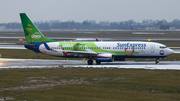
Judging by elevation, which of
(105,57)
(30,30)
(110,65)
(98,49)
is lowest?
(110,65)

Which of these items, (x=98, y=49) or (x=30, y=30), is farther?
(x=30, y=30)

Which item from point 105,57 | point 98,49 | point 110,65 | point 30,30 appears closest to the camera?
point 110,65

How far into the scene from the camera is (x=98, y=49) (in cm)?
5119

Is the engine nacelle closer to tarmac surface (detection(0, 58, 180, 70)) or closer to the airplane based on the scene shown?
the airplane

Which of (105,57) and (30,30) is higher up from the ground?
(30,30)

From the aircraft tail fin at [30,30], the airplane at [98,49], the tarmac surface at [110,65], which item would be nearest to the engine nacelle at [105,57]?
the airplane at [98,49]

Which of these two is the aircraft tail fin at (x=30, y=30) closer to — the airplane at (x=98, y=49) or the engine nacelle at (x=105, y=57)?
the airplane at (x=98, y=49)

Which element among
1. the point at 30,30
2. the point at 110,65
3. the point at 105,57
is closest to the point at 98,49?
the point at 105,57

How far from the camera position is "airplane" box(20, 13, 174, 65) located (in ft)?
163

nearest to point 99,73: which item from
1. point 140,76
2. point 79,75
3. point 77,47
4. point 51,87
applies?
point 79,75

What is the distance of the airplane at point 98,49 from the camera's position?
49784 millimetres

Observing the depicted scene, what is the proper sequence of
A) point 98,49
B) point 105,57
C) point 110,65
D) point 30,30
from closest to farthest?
1. point 110,65
2. point 105,57
3. point 98,49
4. point 30,30

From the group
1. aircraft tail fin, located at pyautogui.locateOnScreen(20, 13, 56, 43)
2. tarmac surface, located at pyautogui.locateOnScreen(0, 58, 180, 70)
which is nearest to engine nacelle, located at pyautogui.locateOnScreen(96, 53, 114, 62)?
tarmac surface, located at pyautogui.locateOnScreen(0, 58, 180, 70)

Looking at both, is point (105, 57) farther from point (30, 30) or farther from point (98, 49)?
point (30, 30)
